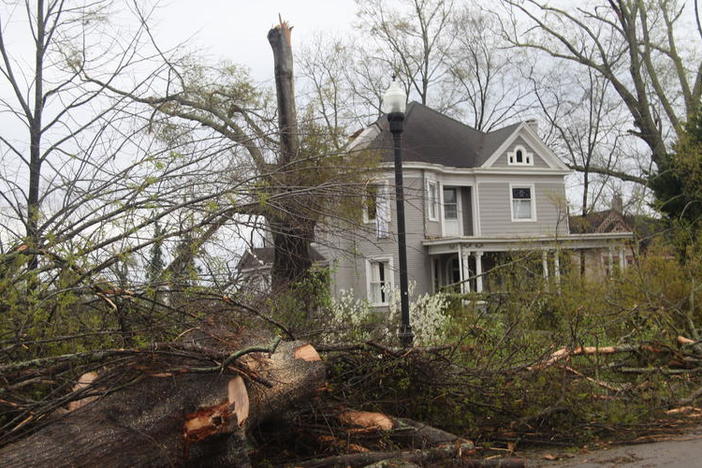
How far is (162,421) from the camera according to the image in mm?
4598

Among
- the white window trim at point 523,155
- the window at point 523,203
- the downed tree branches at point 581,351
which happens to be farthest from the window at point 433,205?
the downed tree branches at point 581,351

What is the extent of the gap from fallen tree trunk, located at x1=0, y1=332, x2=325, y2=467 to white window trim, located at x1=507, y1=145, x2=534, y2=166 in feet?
76.4

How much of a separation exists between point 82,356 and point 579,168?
108 ft

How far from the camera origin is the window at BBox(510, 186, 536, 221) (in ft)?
89.2

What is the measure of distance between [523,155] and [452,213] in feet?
12.0

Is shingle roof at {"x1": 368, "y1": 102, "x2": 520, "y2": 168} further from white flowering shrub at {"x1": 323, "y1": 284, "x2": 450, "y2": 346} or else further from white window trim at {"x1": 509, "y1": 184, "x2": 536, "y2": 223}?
white flowering shrub at {"x1": 323, "y1": 284, "x2": 450, "y2": 346}

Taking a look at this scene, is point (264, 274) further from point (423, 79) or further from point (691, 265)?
point (423, 79)

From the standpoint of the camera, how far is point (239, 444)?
16.3 ft

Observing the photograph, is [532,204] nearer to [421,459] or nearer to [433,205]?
[433,205]

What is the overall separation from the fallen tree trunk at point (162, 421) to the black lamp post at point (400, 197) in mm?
2974

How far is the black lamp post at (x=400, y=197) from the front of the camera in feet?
26.3

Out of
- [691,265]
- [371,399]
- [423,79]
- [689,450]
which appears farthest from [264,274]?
[423,79]

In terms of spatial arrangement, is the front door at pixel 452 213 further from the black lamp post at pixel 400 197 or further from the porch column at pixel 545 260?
the black lamp post at pixel 400 197

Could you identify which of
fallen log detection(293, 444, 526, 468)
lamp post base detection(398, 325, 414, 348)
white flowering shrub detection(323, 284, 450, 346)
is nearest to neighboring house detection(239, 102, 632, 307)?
white flowering shrub detection(323, 284, 450, 346)
